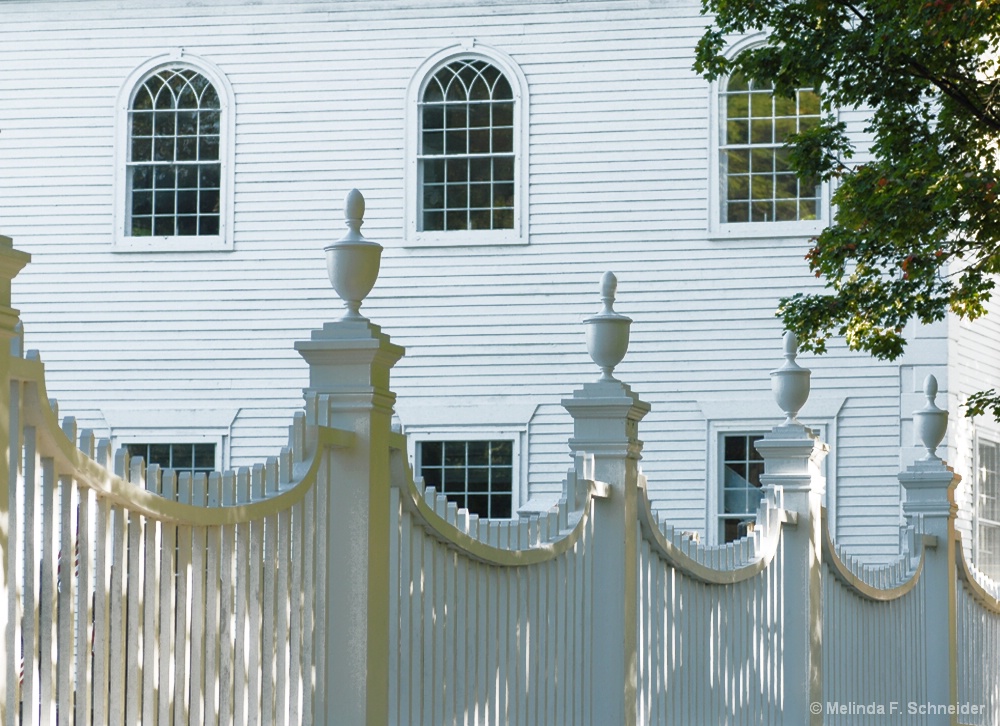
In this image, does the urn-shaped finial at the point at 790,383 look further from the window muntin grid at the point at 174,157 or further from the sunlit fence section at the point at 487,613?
the window muntin grid at the point at 174,157

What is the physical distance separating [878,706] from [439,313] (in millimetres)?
8057

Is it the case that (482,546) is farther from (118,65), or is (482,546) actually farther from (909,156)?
(118,65)

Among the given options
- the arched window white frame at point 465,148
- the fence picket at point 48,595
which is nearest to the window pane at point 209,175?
the arched window white frame at point 465,148

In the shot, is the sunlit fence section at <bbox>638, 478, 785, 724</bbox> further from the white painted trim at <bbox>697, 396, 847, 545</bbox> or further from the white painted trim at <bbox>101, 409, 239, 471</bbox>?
the white painted trim at <bbox>101, 409, 239, 471</bbox>

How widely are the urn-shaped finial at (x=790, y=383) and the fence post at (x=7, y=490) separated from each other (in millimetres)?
5624

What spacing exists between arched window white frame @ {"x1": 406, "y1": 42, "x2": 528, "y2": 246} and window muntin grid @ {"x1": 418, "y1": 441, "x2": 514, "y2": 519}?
214 centimetres

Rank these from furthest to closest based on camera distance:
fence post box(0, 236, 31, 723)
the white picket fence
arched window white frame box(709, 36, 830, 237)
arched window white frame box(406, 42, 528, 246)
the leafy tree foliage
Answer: arched window white frame box(406, 42, 528, 246) → arched window white frame box(709, 36, 830, 237) → the leafy tree foliage → the white picket fence → fence post box(0, 236, 31, 723)

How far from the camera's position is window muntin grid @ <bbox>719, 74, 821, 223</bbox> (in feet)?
54.1

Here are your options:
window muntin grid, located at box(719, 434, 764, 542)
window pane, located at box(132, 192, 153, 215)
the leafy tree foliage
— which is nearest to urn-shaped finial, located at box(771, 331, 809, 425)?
the leafy tree foliage

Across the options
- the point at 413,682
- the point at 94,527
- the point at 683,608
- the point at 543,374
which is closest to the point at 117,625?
the point at 94,527

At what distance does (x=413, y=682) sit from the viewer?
15.9 feet

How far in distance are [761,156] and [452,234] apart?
10.7 feet

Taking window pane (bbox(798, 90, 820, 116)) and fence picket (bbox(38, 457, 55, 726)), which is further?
window pane (bbox(798, 90, 820, 116))

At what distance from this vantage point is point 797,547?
830 centimetres
